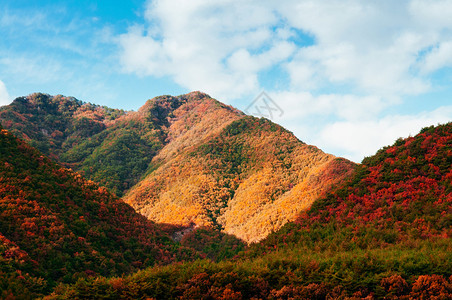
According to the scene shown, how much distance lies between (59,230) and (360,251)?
21.5 m

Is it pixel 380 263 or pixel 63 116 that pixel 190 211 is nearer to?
pixel 380 263

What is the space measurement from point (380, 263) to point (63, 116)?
120 m

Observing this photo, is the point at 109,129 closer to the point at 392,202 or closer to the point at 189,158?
the point at 189,158

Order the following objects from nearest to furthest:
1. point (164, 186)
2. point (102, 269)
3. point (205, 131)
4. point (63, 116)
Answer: point (102, 269) < point (164, 186) < point (205, 131) < point (63, 116)

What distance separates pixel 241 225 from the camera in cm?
4403

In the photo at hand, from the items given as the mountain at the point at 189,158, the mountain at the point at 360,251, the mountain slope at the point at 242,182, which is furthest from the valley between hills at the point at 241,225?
the mountain at the point at 189,158

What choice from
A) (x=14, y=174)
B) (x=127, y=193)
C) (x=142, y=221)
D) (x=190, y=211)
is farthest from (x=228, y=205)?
(x=14, y=174)

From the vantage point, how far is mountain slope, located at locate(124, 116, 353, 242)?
133ft

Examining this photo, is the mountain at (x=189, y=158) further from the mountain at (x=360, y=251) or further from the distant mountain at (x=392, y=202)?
the mountain at (x=360, y=251)

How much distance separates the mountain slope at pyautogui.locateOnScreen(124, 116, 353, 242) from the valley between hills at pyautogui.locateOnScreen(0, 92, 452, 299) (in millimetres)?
293

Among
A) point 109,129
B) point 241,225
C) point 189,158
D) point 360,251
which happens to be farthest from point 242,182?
point 109,129

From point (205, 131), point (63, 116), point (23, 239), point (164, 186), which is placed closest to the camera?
point (23, 239)

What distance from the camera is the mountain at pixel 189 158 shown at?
45062mm

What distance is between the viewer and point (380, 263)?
1326cm
